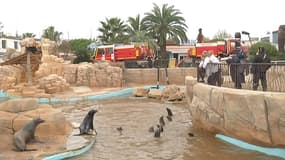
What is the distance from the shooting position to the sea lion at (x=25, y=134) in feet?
36.1

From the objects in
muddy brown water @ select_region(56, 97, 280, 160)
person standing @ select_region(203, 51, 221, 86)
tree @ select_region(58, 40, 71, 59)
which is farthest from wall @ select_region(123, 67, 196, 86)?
tree @ select_region(58, 40, 71, 59)

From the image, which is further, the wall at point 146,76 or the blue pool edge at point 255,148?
the wall at point 146,76

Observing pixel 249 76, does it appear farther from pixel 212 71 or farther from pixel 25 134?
pixel 25 134

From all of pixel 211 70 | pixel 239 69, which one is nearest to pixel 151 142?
pixel 211 70

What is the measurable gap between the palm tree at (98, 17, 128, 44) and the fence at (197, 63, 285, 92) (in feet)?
112

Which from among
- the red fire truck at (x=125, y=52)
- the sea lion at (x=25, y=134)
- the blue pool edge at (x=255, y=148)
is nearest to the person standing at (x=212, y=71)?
the blue pool edge at (x=255, y=148)

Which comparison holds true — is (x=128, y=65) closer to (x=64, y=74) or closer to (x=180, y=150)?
(x=64, y=74)

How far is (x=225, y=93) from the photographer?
1161 cm

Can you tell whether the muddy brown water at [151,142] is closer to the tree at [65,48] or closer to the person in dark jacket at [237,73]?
the person in dark jacket at [237,73]

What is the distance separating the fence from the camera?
41.5ft

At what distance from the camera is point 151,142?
42.3 ft

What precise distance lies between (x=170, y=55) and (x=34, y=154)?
1286 inches

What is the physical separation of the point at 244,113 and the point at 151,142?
3281 millimetres

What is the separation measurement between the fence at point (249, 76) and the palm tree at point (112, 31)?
33997 millimetres
